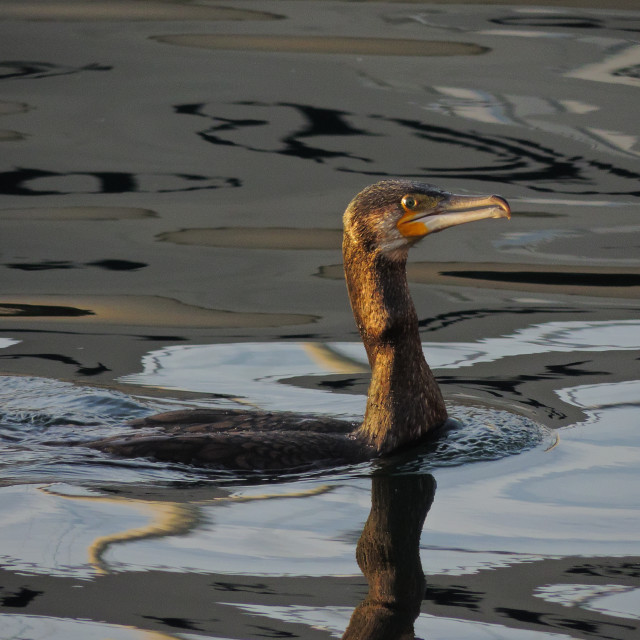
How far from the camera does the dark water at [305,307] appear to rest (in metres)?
4.61

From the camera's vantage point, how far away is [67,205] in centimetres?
1063

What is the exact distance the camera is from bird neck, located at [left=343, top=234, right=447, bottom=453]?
A: 620cm

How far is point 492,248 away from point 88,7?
4225mm

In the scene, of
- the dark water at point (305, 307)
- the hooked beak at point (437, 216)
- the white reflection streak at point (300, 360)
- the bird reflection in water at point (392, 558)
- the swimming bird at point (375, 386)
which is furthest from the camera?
the white reflection streak at point (300, 360)

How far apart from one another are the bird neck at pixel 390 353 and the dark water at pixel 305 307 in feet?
0.64

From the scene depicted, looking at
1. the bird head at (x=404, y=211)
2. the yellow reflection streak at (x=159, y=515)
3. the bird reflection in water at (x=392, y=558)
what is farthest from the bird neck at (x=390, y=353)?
the yellow reflection streak at (x=159, y=515)

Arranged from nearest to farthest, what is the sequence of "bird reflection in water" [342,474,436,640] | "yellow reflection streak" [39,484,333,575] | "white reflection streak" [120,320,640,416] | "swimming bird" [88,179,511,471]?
"bird reflection in water" [342,474,436,640]
"yellow reflection streak" [39,484,333,575]
"swimming bird" [88,179,511,471]
"white reflection streak" [120,320,640,416]

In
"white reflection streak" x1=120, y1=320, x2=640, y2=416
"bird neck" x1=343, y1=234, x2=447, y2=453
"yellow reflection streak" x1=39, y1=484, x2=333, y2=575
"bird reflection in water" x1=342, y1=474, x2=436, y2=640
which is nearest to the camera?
"bird reflection in water" x1=342, y1=474, x2=436, y2=640

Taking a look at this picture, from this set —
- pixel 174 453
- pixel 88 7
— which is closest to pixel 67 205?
pixel 88 7

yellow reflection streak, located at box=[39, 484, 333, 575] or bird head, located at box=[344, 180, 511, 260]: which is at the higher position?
bird head, located at box=[344, 180, 511, 260]

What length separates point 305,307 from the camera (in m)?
8.93

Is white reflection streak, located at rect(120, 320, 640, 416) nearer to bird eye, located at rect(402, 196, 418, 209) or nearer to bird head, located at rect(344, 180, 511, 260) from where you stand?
bird head, located at rect(344, 180, 511, 260)

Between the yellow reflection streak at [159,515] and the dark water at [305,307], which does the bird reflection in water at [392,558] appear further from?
the yellow reflection streak at [159,515]

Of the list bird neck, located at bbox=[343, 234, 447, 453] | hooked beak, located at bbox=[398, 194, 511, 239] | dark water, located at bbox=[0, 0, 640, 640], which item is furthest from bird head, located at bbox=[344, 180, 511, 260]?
dark water, located at bbox=[0, 0, 640, 640]
